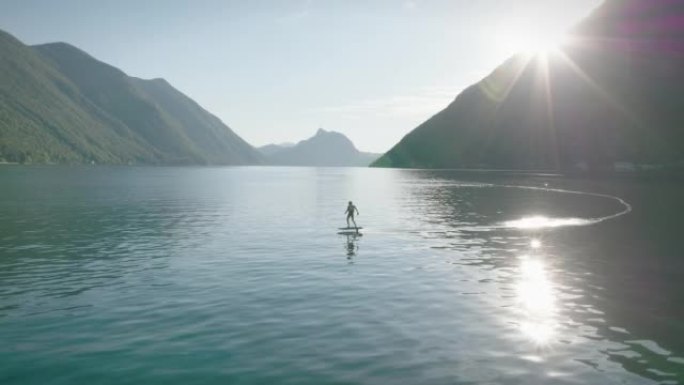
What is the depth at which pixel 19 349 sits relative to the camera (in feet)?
60.4

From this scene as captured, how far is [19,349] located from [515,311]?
851 inches

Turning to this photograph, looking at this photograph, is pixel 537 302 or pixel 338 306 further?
pixel 537 302

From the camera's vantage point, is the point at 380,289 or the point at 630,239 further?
the point at 630,239

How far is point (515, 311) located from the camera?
2417 centimetres

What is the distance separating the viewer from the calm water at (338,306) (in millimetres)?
16922

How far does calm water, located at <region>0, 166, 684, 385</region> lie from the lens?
1692cm

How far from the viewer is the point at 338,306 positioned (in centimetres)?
2473

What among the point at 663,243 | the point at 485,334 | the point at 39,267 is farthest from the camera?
the point at 663,243

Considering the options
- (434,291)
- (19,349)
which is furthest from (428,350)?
(19,349)

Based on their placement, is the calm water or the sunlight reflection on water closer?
the calm water

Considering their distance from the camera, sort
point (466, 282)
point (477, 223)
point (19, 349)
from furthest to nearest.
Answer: point (477, 223) → point (466, 282) → point (19, 349)

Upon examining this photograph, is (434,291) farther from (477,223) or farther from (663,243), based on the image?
(477,223)

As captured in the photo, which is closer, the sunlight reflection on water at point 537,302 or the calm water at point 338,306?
the calm water at point 338,306

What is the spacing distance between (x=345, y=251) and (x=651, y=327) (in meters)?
24.4
